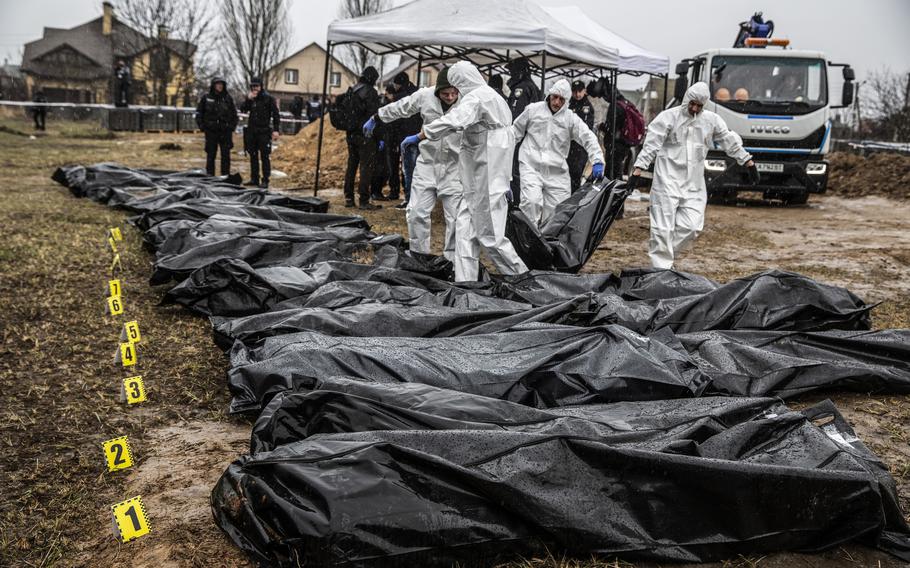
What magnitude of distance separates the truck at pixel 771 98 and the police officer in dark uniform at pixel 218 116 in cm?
692

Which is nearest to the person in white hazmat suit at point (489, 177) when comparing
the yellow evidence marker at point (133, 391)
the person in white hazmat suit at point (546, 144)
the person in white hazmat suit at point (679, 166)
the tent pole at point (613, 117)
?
the person in white hazmat suit at point (679, 166)

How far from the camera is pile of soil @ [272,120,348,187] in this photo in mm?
13836

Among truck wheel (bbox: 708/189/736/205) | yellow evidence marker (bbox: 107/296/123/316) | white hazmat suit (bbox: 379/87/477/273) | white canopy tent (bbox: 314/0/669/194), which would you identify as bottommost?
yellow evidence marker (bbox: 107/296/123/316)

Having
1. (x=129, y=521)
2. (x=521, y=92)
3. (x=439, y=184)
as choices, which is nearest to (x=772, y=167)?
(x=521, y=92)

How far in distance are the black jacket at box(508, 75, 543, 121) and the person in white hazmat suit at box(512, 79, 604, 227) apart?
7.00 feet

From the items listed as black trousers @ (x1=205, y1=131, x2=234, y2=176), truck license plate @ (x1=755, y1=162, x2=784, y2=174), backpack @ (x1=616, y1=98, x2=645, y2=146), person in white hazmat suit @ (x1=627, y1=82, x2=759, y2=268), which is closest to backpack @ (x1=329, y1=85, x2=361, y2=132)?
black trousers @ (x1=205, y1=131, x2=234, y2=176)

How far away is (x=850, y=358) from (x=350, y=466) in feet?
9.58

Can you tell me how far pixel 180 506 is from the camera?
8.59 ft

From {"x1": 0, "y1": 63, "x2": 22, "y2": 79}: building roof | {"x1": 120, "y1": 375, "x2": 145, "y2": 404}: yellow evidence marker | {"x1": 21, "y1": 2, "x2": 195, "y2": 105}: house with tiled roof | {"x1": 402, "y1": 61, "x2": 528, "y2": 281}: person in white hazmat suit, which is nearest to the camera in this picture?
{"x1": 120, "y1": 375, "x2": 145, "y2": 404}: yellow evidence marker

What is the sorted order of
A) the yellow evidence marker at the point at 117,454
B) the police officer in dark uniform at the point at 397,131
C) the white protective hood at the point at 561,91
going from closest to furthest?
the yellow evidence marker at the point at 117,454, the white protective hood at the point at 561,91, the police officer in dark uniform at the point at 397,131

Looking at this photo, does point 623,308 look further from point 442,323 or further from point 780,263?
point 780,263

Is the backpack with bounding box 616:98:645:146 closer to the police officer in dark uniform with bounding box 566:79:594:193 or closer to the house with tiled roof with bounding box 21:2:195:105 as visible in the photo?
the police officer in dark uniform with bounding box 566:79:594:193

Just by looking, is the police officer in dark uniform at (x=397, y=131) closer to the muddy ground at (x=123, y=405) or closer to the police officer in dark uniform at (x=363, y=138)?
the police officer in dark uniform at (x=363, y=138)

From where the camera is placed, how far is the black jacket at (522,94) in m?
9.48
